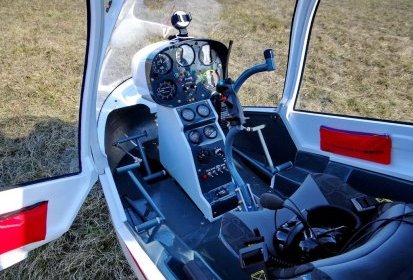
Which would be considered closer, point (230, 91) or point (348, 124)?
point (230, 91)

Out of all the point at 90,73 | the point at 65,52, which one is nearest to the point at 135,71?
the point at 90,73

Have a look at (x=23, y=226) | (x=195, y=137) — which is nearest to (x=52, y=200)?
(x=23, y=226)

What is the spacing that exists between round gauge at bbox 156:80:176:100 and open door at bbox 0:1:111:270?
56 centimetres

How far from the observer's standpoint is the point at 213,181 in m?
2.54

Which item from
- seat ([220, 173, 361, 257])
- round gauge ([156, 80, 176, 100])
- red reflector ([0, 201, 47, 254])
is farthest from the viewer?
round gauge ([156, 80, 176, 100])

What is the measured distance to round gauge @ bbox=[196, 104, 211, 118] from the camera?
2652mm

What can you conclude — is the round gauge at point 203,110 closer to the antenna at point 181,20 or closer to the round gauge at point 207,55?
the round gauge at point 207,55

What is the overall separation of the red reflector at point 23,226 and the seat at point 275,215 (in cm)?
85

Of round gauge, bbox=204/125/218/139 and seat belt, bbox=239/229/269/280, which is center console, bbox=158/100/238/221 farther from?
seat belt, bbox=239/229/269/280

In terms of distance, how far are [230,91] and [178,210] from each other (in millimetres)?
962

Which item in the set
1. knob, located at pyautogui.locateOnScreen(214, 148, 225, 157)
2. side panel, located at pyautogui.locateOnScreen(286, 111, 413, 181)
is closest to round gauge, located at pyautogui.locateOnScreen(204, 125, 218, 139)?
knob, located at pyautogui.locateOnScreen(214, 148, 225, 157)

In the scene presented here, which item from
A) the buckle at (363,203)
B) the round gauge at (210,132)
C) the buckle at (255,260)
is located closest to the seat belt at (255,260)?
the buckle at (255,260)

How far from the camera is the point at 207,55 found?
271cm

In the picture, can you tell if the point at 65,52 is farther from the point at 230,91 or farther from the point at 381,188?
the point at 381,188
